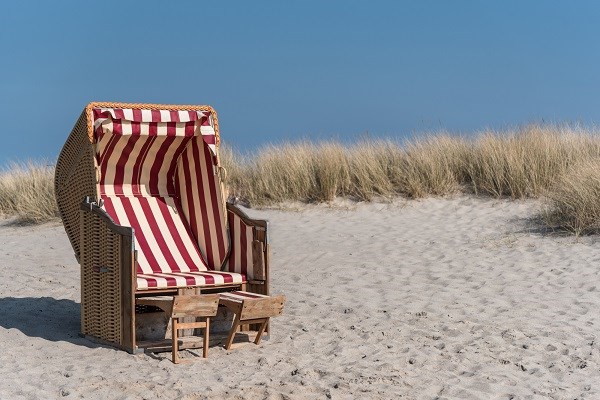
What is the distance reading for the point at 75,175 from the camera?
23.4 feet

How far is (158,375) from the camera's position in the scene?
5699mm

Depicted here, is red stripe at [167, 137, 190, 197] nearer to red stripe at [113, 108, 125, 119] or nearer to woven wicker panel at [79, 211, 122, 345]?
red stripe at [113, 108, 125, 119]

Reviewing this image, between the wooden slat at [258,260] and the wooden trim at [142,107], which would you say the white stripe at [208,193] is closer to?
the wooden trim at [142,107]

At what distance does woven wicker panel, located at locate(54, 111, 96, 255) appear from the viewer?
6614mm

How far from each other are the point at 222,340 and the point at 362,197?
6.26 meters

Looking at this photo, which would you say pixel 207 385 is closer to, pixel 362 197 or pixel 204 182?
pixel 204 182

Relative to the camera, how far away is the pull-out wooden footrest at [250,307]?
6.09 m

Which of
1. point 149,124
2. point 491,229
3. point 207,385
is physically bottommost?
point 207,385

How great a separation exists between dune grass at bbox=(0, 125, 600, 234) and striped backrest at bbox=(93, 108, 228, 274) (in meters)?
5.32

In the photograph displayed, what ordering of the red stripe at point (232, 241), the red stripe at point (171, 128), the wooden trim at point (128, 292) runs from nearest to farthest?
the wooden trim at point (128, 292) → the red stripe at point (171, 128) → the red stripe at point (232, 241)

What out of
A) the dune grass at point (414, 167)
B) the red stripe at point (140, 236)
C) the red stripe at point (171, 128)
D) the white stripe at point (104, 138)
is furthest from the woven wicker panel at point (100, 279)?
the dune grass at point (414, 167)

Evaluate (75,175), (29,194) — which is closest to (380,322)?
(75,175)

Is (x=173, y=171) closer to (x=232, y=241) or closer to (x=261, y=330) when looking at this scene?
(x=232, y=241)

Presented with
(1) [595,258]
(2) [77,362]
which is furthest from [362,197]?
(2) [77,362]
